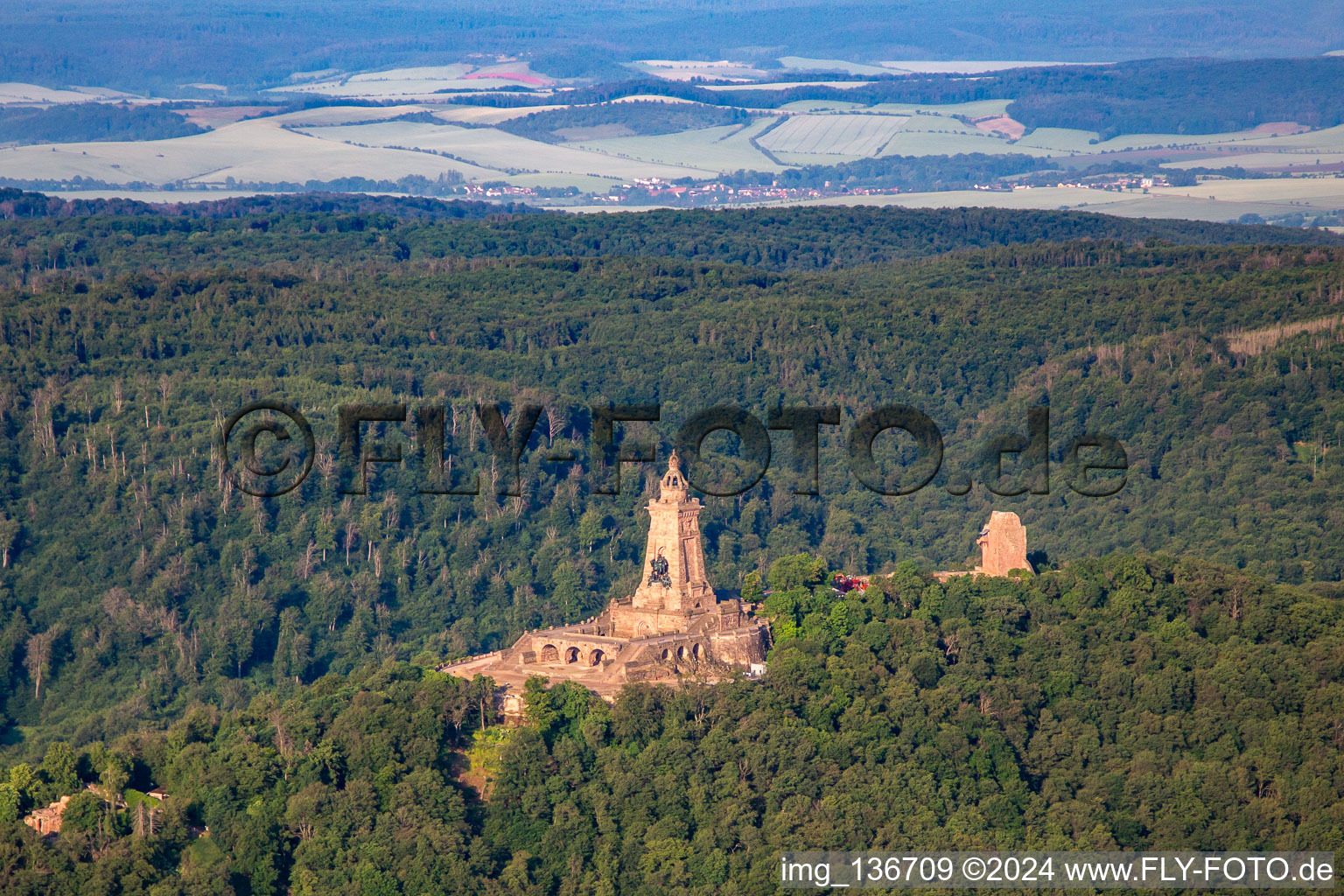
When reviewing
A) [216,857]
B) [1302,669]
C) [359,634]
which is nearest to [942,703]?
[1302,669]

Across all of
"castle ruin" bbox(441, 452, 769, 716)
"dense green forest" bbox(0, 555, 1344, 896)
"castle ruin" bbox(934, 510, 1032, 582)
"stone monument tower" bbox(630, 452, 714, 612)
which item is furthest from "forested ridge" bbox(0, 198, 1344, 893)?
"stone monument tower" bbox(630, 452, 714, 612)

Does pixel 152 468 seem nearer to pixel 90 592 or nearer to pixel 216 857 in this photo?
pixel 90 592

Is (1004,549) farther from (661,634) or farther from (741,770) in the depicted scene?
(741,770)

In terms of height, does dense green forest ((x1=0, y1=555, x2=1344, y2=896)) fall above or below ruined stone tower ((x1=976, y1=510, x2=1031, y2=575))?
below

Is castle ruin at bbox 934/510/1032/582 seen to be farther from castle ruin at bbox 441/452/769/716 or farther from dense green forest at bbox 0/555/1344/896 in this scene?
castle ruin at bbox 441/452/769/716

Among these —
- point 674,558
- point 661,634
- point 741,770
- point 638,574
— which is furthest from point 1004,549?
point 638,574
